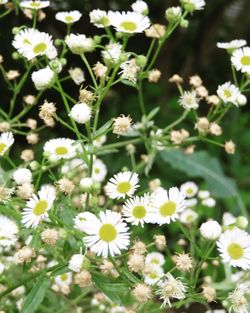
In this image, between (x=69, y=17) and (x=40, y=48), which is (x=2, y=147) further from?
(x=69, y=17)

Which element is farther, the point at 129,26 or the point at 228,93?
the point at 228,93

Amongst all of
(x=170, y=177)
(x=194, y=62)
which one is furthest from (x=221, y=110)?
(x=194, y=62)

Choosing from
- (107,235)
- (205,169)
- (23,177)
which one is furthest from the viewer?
(205,169)

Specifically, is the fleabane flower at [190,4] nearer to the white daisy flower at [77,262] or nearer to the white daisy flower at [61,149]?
the white daisy flower at [61,149]

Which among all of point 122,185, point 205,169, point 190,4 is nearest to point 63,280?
point 122,185

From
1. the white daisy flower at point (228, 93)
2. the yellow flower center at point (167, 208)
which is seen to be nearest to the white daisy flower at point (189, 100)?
the white daisy flower at point (228, 93)

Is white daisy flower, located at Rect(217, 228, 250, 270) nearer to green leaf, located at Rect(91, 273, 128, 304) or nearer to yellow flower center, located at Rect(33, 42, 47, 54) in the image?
green leaf, located at Rect(91, 273, 128, 304)
